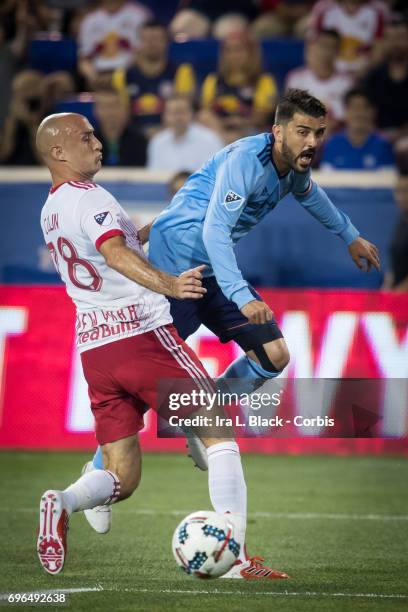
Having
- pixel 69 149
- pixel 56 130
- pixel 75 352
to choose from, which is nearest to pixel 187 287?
pixel 69 149

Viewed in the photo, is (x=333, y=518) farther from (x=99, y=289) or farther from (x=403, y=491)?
(x=99, y=289)

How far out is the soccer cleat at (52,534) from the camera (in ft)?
17.3

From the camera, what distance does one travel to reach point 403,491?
8.84 m

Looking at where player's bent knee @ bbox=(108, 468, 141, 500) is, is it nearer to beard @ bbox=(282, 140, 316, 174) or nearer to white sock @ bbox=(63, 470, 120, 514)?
white sock @ bbox=(63, 470, 120, 514)

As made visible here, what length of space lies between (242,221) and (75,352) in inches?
165

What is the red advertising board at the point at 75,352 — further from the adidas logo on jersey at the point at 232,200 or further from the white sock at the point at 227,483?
the white sock at the point at 227,483

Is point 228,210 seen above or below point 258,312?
above

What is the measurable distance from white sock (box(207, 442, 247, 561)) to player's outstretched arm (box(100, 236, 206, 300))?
0.80 m

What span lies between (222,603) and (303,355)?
5265 millimetres

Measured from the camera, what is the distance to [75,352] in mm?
10336

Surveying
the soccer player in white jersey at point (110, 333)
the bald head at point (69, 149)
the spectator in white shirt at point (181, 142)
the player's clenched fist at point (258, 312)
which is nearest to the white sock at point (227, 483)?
the soccer player in white jersey at point (110, 333)

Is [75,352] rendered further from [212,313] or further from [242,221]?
[242,221]

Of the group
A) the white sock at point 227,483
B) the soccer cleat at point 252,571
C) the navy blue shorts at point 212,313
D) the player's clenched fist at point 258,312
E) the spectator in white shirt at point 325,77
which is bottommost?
the soccer cleat at point 252,571

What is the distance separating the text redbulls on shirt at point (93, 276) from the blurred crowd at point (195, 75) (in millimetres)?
5974
